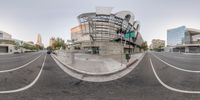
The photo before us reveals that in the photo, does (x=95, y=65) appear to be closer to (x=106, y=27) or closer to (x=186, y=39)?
(x=106, y=27)

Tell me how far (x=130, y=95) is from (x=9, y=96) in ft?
14.5

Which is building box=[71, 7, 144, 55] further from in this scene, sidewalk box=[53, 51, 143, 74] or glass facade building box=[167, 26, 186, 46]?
glass facade building box=[167, 26, 186, 46]

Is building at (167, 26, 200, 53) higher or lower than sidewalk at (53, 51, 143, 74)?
higher

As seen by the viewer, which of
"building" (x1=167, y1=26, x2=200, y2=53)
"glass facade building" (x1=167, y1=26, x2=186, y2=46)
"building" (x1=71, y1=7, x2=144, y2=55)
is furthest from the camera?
"glass facade building" (x1=167, y1=26, x2=186, y2=46)

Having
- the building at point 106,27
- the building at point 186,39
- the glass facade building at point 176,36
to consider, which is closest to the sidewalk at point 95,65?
the building at point 106,27

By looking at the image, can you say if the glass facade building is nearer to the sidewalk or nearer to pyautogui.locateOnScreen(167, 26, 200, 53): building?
pyautogui.locateOnScreen(167, 26, 200, 53): building

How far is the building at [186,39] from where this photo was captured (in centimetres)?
8644

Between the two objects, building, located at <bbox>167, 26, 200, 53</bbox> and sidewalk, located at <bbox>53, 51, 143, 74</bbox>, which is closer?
sidewalk, located at <bbox>53, 51, 143, 74</bbox>

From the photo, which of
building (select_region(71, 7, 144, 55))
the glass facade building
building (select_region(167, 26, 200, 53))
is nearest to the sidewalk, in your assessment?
building (select_region(71, 7, 144, 55))

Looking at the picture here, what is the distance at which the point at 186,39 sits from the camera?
100 metres

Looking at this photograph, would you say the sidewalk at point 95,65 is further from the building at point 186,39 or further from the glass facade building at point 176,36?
the glass facade building at point 176,36

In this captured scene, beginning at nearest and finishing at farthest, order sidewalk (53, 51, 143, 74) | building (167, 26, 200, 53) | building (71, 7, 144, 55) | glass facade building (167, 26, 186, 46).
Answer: sidewalk (53, 51, 143, 74)
building (71, 7, 144, 55)
building (167, 26, 200, 53)
glass facade building (167, 26, 186, 46)

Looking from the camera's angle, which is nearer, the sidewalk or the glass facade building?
the sidewalk

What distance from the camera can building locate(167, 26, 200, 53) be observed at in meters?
86.4
